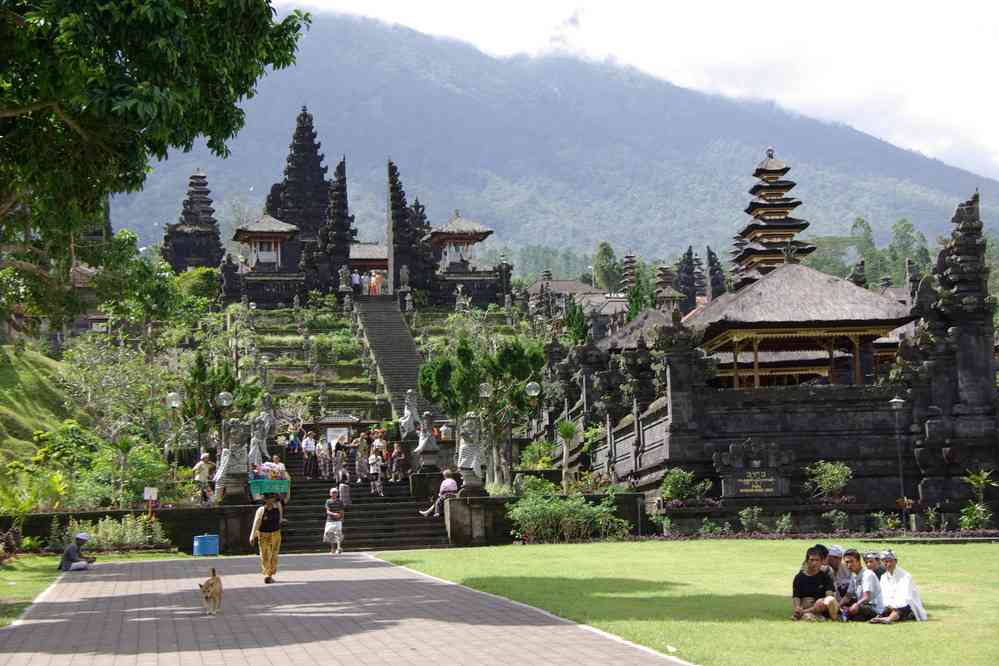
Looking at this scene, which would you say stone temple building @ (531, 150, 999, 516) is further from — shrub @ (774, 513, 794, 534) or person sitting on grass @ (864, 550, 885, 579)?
person sitting on grass @ (864, 550, 885, 579)

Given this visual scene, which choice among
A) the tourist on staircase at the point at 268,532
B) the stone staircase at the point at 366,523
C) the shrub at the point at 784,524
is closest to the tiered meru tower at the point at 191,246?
the stone staircase at the point at 366,523

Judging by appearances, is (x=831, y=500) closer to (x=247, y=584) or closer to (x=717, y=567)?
(x=717, y=567)

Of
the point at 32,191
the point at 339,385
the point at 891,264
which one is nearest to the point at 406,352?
the point at 339,385

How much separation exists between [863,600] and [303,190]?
89112 mm

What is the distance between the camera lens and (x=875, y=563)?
13703mm

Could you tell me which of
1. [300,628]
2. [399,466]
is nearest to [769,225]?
[399,466]

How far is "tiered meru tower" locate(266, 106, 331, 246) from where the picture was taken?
98.3 meters

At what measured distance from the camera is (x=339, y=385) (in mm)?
61094

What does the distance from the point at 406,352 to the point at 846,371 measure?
25.8m

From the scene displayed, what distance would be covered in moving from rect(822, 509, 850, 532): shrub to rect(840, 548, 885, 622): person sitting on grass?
16.0 m

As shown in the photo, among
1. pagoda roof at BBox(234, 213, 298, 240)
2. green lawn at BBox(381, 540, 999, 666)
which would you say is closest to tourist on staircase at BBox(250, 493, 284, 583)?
green lawn at BBox(381, 540, 999, 666)

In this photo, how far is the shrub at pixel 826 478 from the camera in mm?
29641

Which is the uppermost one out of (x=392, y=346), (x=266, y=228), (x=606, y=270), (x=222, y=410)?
(x=606, y=270)

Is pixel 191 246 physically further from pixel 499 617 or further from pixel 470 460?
pixel 499 617
